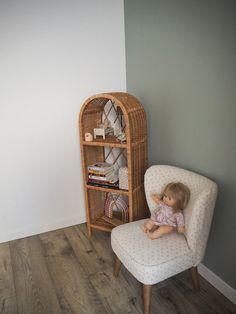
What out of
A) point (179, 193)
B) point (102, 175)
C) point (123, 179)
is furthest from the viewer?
point (102, 175)

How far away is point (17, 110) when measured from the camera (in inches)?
85.4

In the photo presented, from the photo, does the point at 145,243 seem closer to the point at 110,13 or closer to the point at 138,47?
the point at 138,47

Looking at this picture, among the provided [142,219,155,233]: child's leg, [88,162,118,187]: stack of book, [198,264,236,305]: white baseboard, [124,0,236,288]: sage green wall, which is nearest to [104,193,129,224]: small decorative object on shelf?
[88,162,118,187]: stack of book

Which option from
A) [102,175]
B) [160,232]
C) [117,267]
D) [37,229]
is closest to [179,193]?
[160,232]

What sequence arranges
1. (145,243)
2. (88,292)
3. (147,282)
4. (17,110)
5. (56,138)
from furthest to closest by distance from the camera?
(56,138)
(17,110)
(88,292)
(145,243)
(147,282)

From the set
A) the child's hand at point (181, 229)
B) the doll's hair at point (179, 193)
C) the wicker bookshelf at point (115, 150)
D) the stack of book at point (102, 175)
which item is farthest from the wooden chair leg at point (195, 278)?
the stack of book at point (102, 175)

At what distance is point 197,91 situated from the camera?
64.7 inches

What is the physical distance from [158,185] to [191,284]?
2.36 feet

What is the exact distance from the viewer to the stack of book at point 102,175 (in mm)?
2232

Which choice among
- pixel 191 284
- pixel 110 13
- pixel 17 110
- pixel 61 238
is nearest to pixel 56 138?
pixel 17 110

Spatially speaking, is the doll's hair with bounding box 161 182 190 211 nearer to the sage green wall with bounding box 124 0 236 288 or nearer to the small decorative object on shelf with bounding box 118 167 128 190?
the sage green wall with bounding box 124 0 236 288

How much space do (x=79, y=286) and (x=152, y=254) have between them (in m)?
0.69

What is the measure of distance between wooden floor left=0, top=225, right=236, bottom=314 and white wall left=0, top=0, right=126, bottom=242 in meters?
0.37

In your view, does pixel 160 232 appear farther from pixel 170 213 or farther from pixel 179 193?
pixel 179 193
